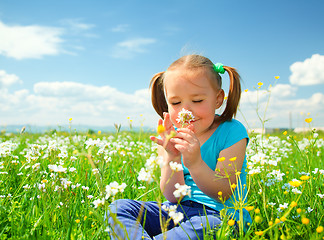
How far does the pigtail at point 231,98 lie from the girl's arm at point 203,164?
457 mm

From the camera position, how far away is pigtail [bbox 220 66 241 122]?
3.09m

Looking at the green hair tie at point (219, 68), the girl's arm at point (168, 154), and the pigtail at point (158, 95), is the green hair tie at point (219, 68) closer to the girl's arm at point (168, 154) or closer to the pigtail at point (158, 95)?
the pigtail at point (158, 95)

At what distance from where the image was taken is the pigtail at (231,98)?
3.09 metres

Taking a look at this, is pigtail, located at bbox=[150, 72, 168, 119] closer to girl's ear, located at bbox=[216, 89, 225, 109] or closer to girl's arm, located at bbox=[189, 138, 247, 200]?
girl's ear, located at bbox=[216, 89, 225, 109]

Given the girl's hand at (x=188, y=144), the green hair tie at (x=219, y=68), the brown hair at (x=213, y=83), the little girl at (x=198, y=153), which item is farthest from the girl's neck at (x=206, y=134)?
the girl's hand at (x=188, y=144)

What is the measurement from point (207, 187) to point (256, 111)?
158 cm

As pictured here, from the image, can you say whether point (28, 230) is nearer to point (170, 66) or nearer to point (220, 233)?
point (220, 233)

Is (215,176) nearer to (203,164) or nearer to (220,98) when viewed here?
(203,164)

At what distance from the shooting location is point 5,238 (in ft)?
7.16

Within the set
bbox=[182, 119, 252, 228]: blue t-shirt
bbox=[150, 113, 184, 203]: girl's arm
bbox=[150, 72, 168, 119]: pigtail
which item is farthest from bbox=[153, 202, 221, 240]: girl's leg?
bbox=[150, 72, 168, 119]: pigtail

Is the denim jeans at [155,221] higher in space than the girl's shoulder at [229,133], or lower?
lower

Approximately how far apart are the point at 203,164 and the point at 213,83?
0.88 metres

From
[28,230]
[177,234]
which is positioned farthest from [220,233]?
[28,230]

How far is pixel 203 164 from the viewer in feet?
7.45
